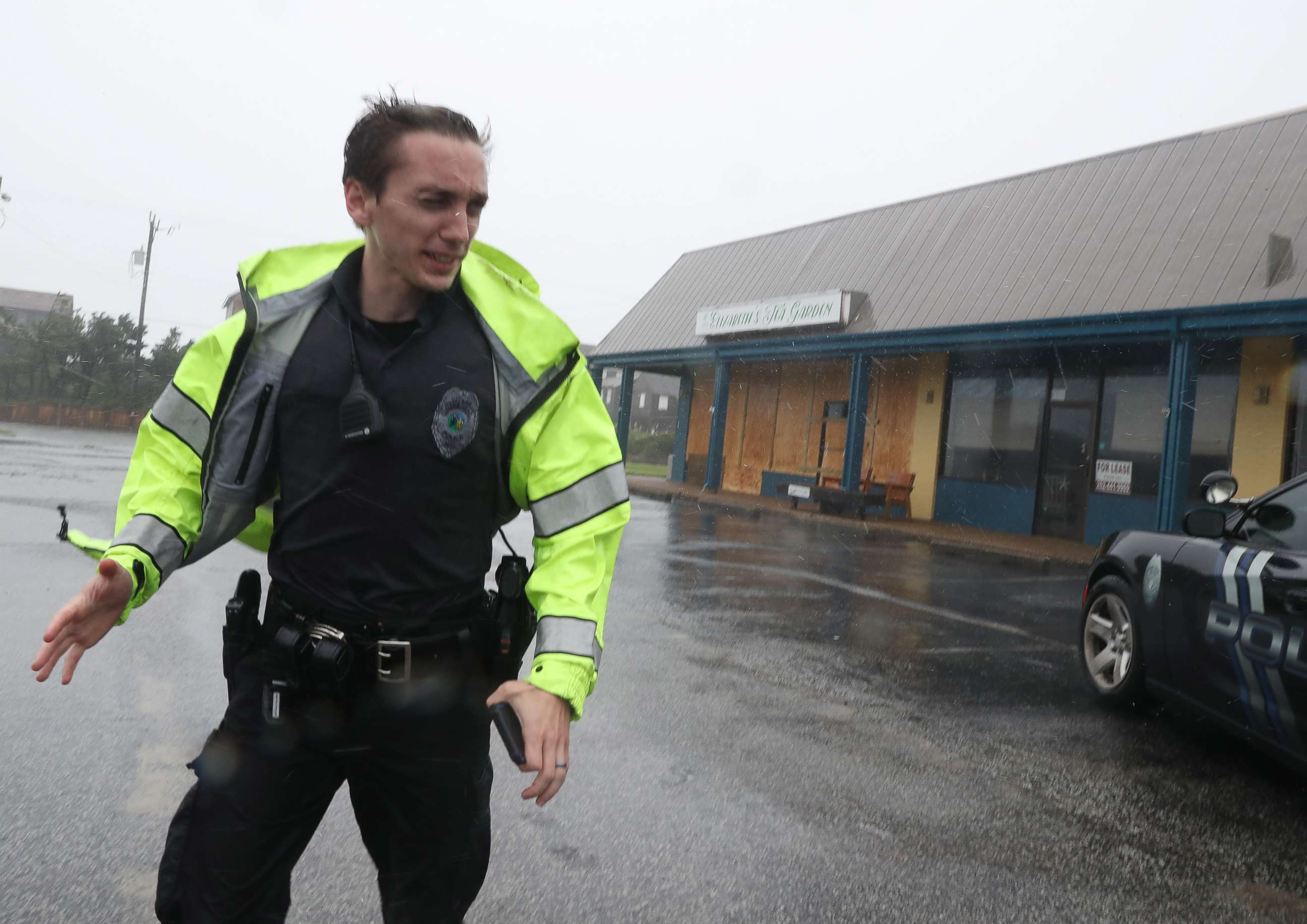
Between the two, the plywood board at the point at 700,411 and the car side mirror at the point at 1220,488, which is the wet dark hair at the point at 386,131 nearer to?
the car side mirror at the point at 1220,488

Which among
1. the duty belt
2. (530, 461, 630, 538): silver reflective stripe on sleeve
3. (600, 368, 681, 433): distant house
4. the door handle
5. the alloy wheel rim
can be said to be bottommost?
the alloy wheel rim

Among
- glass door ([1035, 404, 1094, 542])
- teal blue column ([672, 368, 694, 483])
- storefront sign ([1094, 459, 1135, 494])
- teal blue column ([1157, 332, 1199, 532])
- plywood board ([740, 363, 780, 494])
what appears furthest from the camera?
teal blue column ([672, 368, 694, 483])

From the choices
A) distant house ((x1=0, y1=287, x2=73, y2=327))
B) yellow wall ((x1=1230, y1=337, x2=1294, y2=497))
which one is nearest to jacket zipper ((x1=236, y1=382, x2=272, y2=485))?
yellow wall ((x1=1230, y1=337, x2=1294, y2=497))

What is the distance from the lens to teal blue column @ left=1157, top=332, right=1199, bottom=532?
13.4 m

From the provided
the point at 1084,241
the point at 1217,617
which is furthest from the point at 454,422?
the point at 1084,241

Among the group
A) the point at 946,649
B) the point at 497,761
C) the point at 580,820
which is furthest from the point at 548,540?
the point at 946,649

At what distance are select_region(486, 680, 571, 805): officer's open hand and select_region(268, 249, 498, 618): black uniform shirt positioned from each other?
35 centimetres

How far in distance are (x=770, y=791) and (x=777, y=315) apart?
1736 cm

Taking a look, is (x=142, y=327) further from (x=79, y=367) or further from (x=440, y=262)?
(x=440, y=262)

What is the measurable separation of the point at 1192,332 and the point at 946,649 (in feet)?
28.2

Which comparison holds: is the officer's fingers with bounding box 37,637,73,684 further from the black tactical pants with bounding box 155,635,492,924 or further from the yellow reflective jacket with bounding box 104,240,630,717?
the black tactical pants with bounding box 155,635,492,924

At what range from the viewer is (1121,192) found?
54.4 ft

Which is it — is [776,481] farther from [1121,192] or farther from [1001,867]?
[1001,867]

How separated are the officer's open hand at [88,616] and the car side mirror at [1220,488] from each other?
4.89 m
